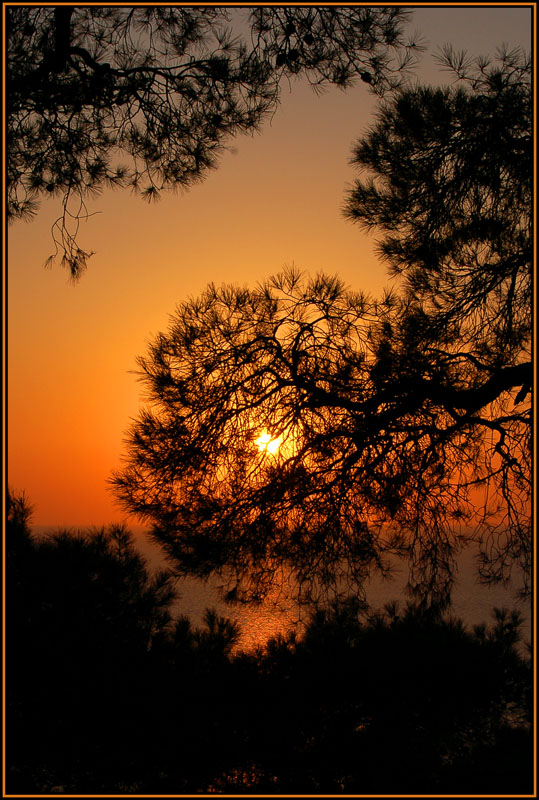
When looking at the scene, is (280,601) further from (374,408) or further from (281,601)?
(374,408)

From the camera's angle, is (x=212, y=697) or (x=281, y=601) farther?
(x=281, y=601)

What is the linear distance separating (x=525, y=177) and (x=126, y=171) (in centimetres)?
155

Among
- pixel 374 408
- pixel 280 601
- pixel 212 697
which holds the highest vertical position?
pixel 374 408

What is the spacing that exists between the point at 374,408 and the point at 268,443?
1.30 ft

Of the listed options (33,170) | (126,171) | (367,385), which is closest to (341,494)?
(367,385)

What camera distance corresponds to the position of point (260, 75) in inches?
100

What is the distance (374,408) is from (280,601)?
30.0 inches

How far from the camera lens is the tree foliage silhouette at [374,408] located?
2312 millimetres

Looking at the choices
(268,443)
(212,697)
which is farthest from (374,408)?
(212,697)

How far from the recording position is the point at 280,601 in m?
2.39

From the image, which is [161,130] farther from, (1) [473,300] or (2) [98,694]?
(2) [98,694]

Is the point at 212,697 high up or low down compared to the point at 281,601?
down

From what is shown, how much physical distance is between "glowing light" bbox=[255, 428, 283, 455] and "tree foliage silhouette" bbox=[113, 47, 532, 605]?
0.01 metres

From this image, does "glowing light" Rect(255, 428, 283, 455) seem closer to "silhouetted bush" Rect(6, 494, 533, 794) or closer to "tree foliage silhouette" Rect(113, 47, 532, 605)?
"tree foliage silhouette" Rect(113, 47, 532, 605)
